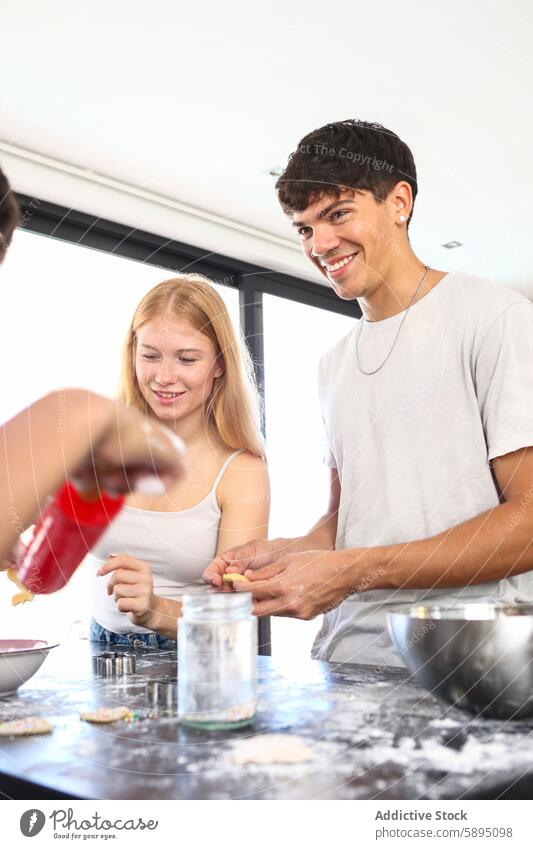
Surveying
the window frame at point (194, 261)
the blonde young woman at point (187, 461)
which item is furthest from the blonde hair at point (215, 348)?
the window frame at point (194, 261)

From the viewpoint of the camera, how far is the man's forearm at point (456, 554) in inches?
31.1

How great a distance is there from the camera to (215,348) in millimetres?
1154

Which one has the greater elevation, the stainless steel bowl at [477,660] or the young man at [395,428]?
the young man at [395,428]

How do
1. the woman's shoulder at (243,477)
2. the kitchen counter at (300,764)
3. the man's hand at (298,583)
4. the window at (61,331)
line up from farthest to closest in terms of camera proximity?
the woman's shoulder at (243,477)
the window at (61,331)
the man's hand at (298,583)
the kitchen counter at (300,764)

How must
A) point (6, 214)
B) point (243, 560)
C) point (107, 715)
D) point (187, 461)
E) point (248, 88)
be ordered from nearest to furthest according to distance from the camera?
point (107, 715), point (6, 214), point (243, 560), point (187, 461), point (248, 88)

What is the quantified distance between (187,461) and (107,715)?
0.54 metres

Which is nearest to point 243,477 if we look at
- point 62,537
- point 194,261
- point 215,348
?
point 215,348

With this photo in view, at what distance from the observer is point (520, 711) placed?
0.49m

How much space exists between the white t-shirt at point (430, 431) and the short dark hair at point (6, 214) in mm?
484

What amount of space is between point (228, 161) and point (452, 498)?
4.60 feet

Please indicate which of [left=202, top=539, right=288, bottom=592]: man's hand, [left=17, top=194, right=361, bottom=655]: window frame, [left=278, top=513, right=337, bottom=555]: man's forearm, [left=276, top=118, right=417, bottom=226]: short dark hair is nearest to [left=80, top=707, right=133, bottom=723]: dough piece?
[left=202, top=539, right=288, bottom=592]: man's hand

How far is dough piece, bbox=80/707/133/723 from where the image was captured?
0.54 meters

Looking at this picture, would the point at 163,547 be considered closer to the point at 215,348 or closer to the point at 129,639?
the point at 129,639

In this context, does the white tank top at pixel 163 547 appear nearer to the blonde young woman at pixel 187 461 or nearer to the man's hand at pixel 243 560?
the blonde young woman at pixel 187 461
